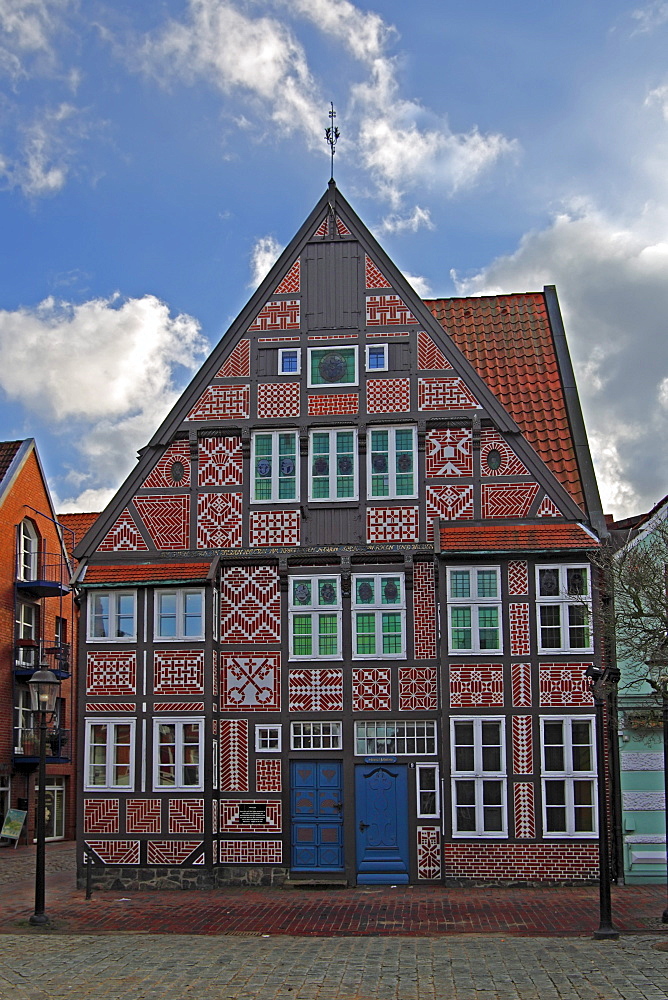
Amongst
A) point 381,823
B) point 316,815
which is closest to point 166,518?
point 316,815

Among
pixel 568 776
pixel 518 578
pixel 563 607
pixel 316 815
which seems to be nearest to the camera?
pixel 568 776

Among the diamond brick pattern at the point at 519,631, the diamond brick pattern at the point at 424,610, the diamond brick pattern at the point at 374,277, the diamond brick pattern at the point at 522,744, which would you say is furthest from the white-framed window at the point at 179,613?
the diamond brick pattern at the point at 374,277

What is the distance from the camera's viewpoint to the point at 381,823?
22688mm

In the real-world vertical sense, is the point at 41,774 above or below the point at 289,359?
below

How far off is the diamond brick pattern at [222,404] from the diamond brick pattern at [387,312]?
10.1 feet

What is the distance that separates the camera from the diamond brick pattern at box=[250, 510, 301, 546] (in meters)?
23.9

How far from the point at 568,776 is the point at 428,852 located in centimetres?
309

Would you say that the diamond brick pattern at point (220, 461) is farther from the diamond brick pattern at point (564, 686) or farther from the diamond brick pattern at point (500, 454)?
the diamond brick pattern at point (564, 686)

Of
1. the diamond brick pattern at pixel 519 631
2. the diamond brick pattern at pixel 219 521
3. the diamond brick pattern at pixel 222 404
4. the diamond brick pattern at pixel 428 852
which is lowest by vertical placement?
the diamond brick pattern at pixel 428 852

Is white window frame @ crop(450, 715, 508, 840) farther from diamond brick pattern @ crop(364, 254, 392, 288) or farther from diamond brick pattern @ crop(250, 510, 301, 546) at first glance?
diamond brick pattern @ crop(364, 254, 392, 288)

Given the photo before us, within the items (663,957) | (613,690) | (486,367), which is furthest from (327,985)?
(486,367)

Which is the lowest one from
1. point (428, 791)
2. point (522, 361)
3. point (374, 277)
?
point (428, 791)

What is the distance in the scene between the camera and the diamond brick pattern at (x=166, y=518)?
2419cm

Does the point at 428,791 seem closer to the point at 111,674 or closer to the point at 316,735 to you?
the point at 316,735
